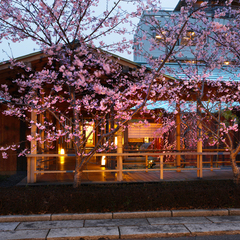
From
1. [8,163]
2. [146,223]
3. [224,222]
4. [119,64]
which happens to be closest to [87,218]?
[146,223]

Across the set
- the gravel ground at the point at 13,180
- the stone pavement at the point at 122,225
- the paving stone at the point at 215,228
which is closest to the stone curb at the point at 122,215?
the stone pavement at the point at 122,225

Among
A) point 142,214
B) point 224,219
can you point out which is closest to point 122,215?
point 142,214

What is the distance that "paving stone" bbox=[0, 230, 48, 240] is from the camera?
15.5 feet

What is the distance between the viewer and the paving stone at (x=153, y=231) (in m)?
4.90

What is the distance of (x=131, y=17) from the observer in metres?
7.50

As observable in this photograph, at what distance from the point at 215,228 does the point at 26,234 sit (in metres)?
3.61

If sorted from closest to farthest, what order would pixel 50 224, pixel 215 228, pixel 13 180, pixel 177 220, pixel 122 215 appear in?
1. pixel 215 228
2. pixel 50 224
3. pixel 177 220
4. pixel 122 215
5. pixel 13 180

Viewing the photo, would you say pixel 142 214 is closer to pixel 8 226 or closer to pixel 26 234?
pixel 26 234

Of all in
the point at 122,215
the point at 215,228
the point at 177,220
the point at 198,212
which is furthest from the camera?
the point at 198,212

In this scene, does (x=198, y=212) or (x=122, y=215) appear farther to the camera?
(x=198, y=212)

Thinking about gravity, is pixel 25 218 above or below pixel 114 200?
below

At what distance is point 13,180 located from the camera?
31.6ft

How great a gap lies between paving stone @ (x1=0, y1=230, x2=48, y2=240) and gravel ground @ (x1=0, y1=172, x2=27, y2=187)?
4.04m

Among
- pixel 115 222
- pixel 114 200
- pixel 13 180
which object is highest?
pixel 114 200
